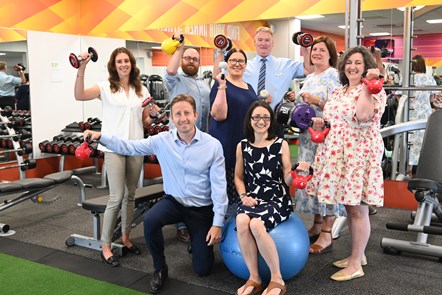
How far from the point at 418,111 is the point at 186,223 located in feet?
8.80

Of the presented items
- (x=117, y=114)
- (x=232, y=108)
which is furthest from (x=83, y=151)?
(x=232, y=108)

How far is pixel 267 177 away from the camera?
2568 millimetres

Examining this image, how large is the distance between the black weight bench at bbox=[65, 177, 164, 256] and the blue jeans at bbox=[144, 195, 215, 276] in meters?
0.54

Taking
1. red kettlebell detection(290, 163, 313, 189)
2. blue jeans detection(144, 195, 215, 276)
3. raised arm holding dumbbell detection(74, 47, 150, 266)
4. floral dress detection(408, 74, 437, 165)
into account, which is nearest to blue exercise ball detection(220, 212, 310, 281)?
blue jeans detection(144, 195, 215, 276)

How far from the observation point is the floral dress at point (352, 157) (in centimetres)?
244

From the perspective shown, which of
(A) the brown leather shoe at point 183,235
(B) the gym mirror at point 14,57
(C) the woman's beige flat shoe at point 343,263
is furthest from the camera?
(B) the gym mirror at point 14,57

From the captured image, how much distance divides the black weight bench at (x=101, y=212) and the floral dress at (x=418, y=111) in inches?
95.7

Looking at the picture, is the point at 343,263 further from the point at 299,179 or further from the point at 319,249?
the point at 299,179

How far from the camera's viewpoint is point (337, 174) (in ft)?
8.18

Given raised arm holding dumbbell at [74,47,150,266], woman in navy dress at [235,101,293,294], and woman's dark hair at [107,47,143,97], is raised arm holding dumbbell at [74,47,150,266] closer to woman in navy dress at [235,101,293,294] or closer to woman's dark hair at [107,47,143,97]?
woman's dark hair at [107,47,143,97]

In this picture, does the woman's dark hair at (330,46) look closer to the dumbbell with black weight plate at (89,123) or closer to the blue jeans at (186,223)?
the blue jeans at (186,223)

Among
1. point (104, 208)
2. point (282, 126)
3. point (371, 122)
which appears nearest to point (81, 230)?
point (104, 208)

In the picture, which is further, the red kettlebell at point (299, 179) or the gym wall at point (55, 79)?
the gym wall at point (55, 79)

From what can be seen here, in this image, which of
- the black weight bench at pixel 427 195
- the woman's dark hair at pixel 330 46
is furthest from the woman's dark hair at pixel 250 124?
the black weight bench at pixel 427 195
